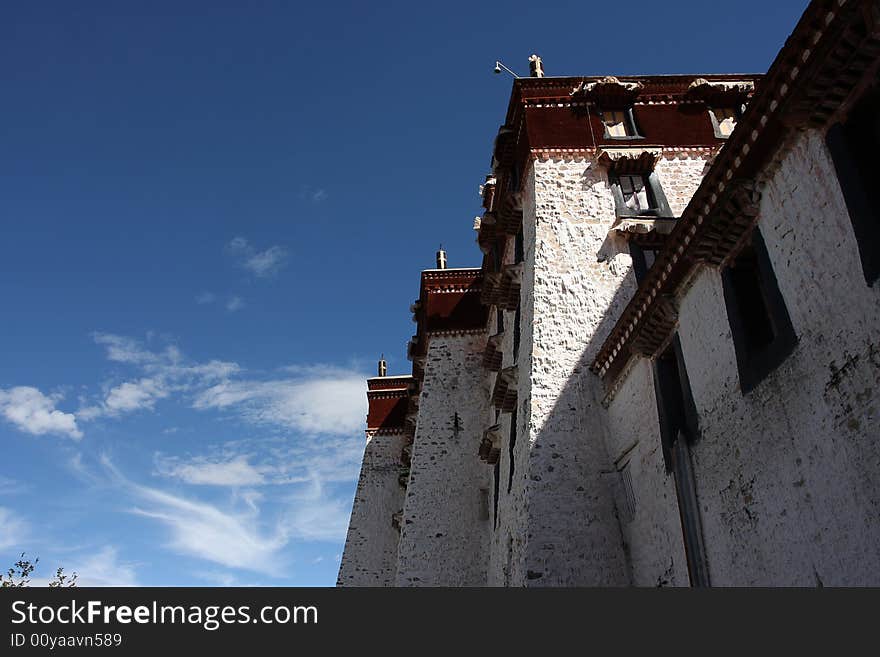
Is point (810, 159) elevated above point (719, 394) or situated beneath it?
elevated above

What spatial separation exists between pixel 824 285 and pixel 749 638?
3354 mm

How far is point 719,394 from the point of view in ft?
26.8

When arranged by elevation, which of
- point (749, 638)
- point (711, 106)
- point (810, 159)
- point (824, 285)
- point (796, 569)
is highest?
point (711, 106)

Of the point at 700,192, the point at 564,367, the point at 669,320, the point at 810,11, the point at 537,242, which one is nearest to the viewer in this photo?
the point at 810,11

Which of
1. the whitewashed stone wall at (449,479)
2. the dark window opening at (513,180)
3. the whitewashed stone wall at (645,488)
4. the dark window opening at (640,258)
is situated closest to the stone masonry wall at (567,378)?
the dark window opening at (640,258)

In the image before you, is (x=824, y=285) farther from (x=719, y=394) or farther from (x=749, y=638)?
(x=749, y=638)

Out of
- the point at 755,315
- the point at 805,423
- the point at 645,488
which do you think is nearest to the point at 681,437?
the point at 645,488

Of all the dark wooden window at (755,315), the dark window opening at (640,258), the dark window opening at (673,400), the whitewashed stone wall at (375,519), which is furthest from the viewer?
the whitewashed stone wall at (375,519)

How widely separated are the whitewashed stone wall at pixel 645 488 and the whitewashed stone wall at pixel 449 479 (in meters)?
8.44

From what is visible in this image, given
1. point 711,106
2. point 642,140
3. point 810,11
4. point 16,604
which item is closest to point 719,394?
point 810,11

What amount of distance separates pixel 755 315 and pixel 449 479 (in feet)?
45.5

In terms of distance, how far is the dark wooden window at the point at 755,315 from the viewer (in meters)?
6.95

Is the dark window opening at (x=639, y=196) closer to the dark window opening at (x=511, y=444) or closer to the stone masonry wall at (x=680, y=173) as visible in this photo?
the stone masonry wall at (x=680, y=173)

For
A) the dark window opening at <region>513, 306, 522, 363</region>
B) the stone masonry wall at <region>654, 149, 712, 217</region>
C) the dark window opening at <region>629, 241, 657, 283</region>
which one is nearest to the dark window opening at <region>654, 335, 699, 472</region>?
the dark window opening at <region>629, 241, 657, 283</region>
